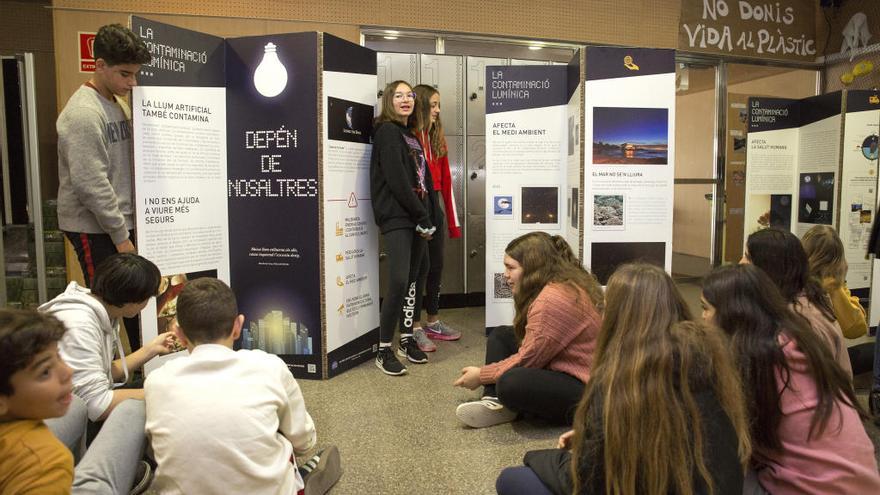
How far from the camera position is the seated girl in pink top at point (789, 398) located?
1.54m

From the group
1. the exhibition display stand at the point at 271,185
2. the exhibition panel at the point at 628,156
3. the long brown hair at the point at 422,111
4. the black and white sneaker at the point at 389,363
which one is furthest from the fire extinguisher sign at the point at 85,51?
the exhibition panel at the point at 628,156

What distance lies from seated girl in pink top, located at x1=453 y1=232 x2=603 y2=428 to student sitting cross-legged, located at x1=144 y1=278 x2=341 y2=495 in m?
1.19

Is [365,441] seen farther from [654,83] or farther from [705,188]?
[705,188]

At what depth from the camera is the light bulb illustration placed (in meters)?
3.29

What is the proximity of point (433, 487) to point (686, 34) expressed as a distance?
17.3 feet

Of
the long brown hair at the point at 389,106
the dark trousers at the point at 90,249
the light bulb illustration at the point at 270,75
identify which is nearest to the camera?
the dark trousers at the point at 90,249

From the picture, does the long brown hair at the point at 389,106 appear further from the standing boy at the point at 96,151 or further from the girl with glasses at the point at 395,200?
the standing boy at the point at 96,151

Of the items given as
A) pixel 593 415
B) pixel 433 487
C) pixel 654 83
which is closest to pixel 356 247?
pixel 433 487

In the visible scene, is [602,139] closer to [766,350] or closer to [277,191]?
[277,191]

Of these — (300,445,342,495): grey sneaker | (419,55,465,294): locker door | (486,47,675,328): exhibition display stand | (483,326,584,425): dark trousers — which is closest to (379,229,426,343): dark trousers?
(486,47,675,328): exhibition display stand

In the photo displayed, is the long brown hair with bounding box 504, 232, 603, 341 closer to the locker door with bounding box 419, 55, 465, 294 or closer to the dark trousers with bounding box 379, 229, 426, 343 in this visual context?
the dark trousers with bounding box 379, 229, 426, 343

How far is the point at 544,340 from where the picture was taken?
8.30ft

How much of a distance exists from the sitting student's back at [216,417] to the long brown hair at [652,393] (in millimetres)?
767

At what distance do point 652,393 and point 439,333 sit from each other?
313 centimetres
